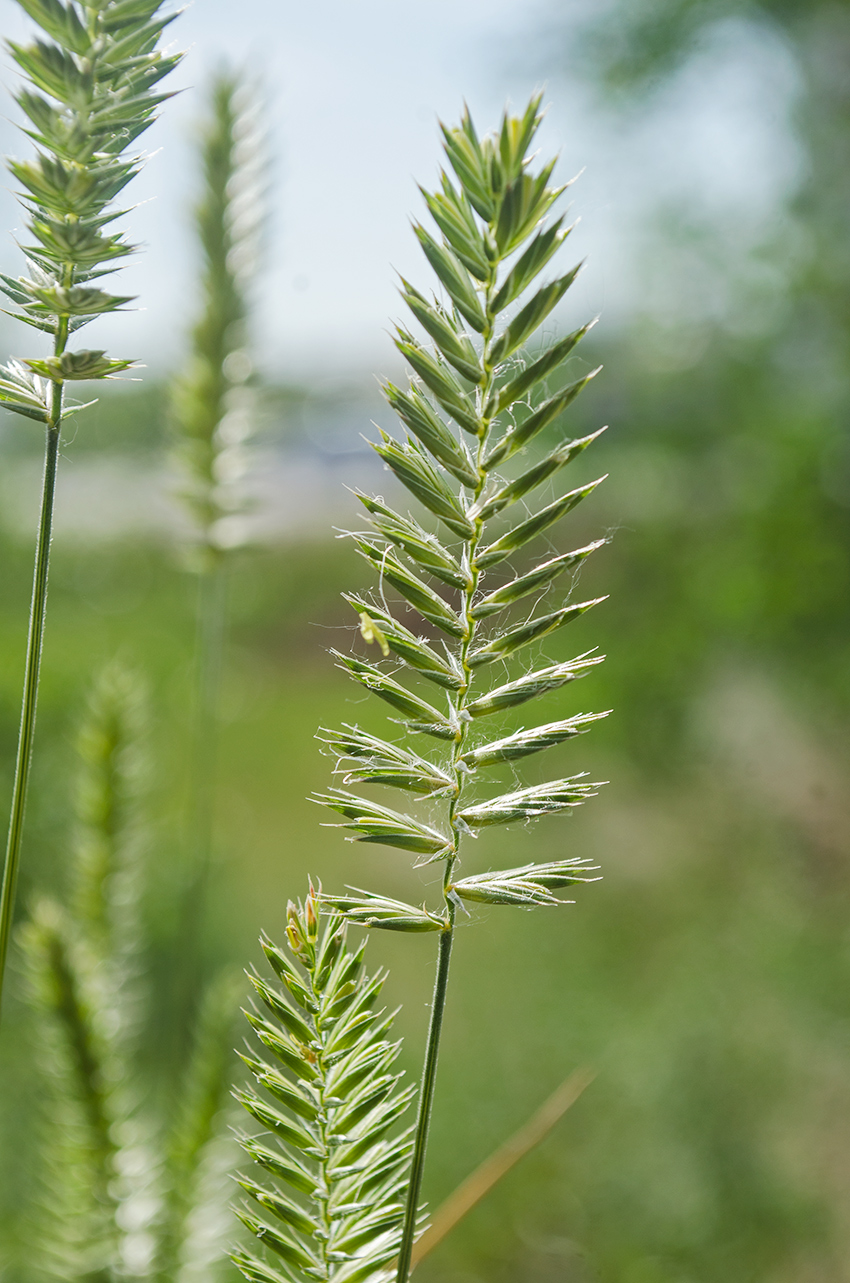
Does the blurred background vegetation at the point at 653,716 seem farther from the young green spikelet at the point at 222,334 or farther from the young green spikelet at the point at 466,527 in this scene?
the young green spikelet at the point at 466,527

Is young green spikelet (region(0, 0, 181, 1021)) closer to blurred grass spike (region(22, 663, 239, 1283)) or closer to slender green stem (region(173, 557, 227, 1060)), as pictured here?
blurred grass spike (region(22, 663, 239, 1283))

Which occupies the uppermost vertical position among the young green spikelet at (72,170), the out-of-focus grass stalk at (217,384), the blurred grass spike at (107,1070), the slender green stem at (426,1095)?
the out-of-focus grass stalk at (217,384)

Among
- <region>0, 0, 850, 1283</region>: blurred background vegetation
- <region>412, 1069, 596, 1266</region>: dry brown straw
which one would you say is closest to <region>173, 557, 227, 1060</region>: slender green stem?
<region>412, 1069, 596, 1266</region>: dry brown straw

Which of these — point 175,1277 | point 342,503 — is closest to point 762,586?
point 342,503

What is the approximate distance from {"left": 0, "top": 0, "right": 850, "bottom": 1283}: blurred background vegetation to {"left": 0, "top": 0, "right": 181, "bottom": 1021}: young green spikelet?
0.95m

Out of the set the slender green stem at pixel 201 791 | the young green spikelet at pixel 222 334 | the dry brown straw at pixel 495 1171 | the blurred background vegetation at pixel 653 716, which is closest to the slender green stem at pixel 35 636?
the dry brown straw at pixel 495 1171

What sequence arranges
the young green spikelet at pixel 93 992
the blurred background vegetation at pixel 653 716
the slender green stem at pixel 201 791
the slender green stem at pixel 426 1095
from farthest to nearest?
the blurred background vegetation at pixel 653 716
the slender green stem at pixel 201 791
the young green spikelet at pixel 93 992
the slender green stem at pixel 426 1095

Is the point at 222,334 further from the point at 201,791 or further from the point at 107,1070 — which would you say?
the point at 107,1070

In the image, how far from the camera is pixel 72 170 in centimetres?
13

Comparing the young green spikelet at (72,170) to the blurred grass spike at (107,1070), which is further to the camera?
the blurred grass spike at (107,1070)

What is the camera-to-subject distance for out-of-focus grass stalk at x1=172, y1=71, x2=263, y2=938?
483 millimetres

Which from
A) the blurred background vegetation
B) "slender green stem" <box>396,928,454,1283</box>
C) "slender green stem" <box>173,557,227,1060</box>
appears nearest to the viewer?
"slender green stem" <box>396,928,454,1283</box>

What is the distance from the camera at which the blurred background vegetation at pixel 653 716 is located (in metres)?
1.10

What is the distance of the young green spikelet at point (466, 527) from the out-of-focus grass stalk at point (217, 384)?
33 cm
